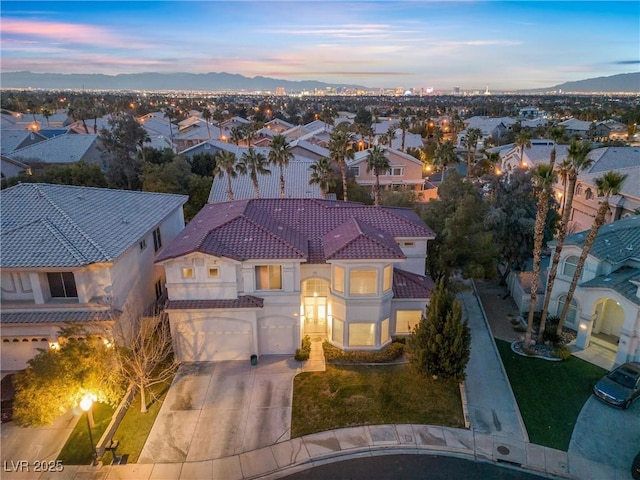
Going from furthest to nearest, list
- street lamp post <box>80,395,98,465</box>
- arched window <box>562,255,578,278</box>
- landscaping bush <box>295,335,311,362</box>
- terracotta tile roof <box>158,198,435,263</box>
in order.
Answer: arched window <box>562,255,578,278</box>
landscaping bush <box>295,335,311,362</box>
terracotta tile roof <box>158,198,435,263</box>
street lamp post <box>80,395,98,465</box>

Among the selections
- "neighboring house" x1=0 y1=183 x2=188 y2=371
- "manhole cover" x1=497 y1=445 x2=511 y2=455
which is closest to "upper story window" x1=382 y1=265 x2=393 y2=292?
"manhole cover" x1=497 y1=445 x2=511 y2=455

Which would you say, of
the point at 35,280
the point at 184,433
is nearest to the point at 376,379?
the point at 184,433

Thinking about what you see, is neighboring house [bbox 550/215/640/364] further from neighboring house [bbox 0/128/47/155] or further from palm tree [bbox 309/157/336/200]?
neighboring house [bbox 0/128/47/155]

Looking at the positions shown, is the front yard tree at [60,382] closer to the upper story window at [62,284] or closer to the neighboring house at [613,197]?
the upper story window at [62,284]

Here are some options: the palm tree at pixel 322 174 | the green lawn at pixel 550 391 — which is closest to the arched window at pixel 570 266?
the green lawn at pixel 550 391

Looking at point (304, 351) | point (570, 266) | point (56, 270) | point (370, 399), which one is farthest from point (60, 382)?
point (570, 266)

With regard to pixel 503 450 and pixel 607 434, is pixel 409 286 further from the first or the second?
pixel 607 434
